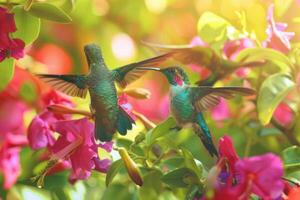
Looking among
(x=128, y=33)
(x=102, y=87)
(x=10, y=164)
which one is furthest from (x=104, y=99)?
(x=128, y=33)

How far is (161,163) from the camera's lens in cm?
70

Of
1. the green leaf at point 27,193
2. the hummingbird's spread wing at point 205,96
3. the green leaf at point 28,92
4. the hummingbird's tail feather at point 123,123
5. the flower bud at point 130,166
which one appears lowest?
the green leaf at point 27,193

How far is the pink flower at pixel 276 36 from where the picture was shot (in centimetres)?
74

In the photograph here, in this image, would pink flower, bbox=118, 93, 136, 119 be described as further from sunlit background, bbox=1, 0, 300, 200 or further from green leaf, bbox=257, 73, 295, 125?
sunlit background, bbox=1, 0, 300, 200

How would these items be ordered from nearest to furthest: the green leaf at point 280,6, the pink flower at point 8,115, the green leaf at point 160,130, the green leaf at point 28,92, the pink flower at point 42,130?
the green leaf at point 160,130, the pink flower at point 42,130, the green leaf at point 280,6, the green leaf at point 28,92, the pink flower at point 8,115

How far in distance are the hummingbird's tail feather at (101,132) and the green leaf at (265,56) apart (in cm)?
24

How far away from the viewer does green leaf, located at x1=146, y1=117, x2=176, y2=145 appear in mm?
611

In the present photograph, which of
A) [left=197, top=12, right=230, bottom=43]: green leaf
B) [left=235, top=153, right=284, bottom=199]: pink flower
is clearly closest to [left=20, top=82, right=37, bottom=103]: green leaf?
[left=197, top=12, right=230, bottom=43]: green leaf

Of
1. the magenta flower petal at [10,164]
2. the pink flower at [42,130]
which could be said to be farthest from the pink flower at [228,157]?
the magenta flower petal at [10,164]

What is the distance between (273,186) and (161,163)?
0.67ft

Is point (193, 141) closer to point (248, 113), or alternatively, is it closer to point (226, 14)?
point (248, 113)

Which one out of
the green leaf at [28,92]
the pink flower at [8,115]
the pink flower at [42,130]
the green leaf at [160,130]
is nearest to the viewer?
the green leaf at [160,130]

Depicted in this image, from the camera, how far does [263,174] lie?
0.51m

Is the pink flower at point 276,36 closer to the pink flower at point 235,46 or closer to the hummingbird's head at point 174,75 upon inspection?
the pink flower at point 235,46
